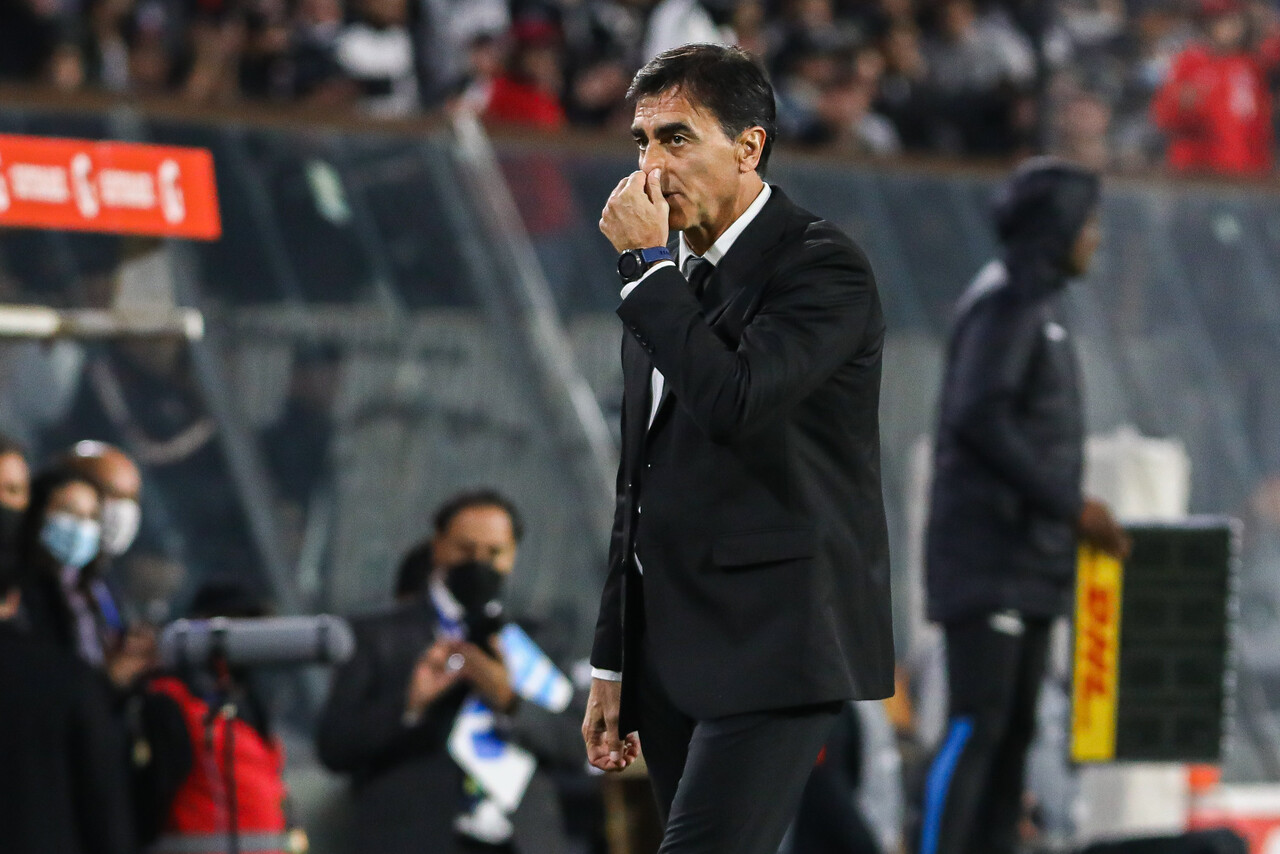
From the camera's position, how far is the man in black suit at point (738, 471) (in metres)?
3.12

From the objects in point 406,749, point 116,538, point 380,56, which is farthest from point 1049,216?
point 380,56

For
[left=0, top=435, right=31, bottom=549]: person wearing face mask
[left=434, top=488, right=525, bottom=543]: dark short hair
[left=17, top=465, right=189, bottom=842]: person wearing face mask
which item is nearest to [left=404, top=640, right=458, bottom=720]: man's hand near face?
[left=434, top=488, right=525, bottom=543]: dark short hair

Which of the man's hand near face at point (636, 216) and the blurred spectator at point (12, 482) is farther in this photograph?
the blurred spectator at point (12, 482)

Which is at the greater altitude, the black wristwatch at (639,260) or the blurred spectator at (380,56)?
the blurred spectator at (380,56)

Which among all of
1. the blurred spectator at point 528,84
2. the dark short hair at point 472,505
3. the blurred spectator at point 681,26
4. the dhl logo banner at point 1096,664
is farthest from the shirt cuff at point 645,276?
the blurred spectator at point 681,26

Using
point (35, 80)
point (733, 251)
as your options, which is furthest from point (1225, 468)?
point (733, 251)

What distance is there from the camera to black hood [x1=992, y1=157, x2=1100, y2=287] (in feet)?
19.3

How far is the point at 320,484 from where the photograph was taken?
27.0ft

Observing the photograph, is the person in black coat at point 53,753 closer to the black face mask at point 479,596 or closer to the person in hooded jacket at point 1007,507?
the black face mask at point 479,596

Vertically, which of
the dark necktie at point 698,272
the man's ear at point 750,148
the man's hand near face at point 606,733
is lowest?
the man's hand near face at point 606,733

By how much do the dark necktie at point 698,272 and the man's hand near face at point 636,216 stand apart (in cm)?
16

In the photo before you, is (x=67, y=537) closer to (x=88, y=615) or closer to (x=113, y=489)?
(x=88, y=615)

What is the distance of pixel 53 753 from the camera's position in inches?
208

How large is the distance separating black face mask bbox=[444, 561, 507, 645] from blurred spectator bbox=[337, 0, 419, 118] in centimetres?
446
